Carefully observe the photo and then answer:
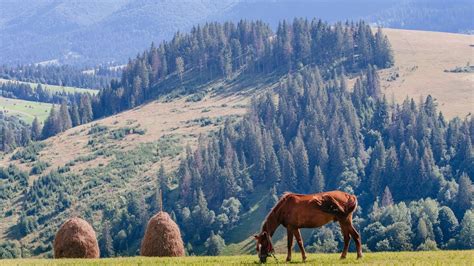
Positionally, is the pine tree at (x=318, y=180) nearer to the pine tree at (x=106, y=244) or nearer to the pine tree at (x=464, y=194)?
the pine tree at (x=464, y=194)

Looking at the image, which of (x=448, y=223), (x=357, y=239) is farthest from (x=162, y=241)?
(x=448, y=223)

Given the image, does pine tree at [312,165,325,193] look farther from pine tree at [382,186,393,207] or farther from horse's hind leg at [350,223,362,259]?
horse's hind leg at [350,223,362,259]

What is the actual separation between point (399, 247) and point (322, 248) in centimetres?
1588

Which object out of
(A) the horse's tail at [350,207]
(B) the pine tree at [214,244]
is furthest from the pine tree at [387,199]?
(A) the horse's tail at [350,207]

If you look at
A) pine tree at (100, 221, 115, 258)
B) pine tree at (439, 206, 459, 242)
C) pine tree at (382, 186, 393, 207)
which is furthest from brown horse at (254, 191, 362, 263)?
pine tree at (100, 221, 115, 258)

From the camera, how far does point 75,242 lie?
55.5 metres

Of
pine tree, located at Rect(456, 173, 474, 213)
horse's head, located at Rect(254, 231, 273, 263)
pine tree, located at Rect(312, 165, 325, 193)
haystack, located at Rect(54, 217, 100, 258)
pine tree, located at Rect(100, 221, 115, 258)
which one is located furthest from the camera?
pine tree, located at Rect(312, 165, 325, 193)

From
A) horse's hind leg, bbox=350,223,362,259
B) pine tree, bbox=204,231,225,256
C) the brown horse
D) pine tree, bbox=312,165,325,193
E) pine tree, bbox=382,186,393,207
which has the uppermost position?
the brown horse

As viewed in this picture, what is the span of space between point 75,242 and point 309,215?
23.8 metres

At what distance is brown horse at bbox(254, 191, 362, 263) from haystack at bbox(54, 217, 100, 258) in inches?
864

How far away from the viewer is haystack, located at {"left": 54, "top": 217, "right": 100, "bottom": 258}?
55.5 meters

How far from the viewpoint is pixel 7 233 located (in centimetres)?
19738

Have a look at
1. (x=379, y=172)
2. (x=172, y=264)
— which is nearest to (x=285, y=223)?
(x=172, y=264)

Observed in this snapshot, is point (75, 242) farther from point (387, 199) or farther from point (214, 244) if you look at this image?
point (387, 199)
